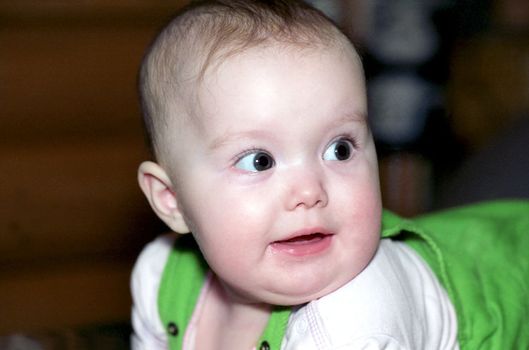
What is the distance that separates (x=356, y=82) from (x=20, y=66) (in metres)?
1.35

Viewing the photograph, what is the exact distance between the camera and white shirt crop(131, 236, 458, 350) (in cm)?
93

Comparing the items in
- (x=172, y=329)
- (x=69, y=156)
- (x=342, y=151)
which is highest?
(x=342, y=151)

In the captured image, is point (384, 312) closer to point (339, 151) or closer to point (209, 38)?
point (339, 151)

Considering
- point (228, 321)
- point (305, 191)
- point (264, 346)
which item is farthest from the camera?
point (228, 321)

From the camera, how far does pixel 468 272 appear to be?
1226 mm

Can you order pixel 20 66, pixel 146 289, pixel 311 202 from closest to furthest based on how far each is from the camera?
1. pixel 311 202
2. pixel 146 289
3. pixel 20 66

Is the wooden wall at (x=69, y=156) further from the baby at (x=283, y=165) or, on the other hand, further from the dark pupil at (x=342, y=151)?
the dark pupil at (x=342, y=151)

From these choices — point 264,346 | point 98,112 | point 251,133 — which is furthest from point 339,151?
point 98,112

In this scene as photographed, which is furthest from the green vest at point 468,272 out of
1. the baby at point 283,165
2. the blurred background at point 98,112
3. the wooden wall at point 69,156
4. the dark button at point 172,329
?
the wooden wall at point 69,156

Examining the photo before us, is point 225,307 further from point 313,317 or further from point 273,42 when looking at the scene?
point 273,42

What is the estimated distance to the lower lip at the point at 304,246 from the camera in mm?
938

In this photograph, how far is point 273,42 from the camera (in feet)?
3.09

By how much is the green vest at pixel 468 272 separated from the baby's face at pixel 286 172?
0.13 m

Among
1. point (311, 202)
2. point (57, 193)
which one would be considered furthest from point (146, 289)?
point (57, 193)
